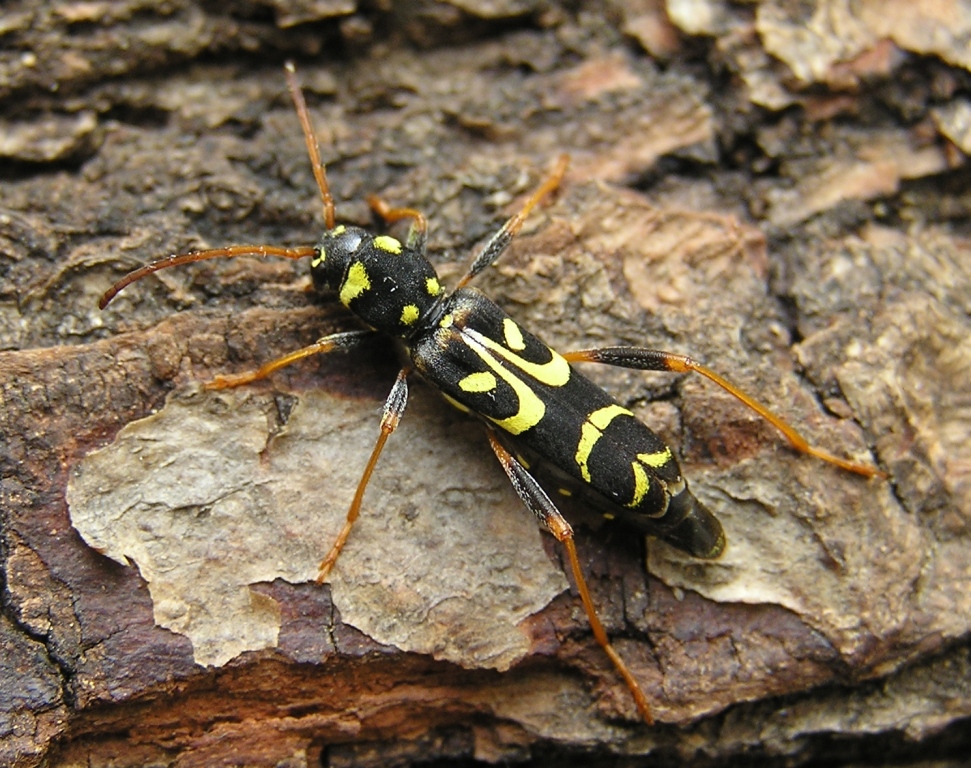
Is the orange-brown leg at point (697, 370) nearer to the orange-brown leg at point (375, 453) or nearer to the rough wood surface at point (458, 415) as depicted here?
the rough wood surface at point (458, 415)

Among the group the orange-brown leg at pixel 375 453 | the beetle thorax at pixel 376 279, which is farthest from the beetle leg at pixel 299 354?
the orange-brown leg at pixel 375 453

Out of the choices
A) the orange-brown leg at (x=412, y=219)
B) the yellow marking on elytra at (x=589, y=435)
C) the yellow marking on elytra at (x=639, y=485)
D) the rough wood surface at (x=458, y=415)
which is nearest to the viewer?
the rough wood surface at (x=458, y=415)

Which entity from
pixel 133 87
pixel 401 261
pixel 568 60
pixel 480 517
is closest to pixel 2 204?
pixel 133 87

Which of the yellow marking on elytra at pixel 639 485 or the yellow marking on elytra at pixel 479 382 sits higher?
the yellow marking on elytra at pixel 479 382

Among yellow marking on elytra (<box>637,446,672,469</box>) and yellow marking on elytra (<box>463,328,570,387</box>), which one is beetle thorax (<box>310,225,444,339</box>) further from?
yellow marking on elytra (<box>637,446,672,469</box>)

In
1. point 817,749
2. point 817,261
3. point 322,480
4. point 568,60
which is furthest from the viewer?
point 568,60

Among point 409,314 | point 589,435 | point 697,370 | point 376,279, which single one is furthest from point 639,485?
point 376,279

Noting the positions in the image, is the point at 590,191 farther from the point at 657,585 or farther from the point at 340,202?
the point at 657,585

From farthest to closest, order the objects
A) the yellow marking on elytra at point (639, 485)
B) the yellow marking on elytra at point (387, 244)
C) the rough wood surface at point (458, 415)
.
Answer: the yellow marking on elytra at point (387, 244), the yellow marking on elytra at point (639, 485), the rough wood surface at point (458, 415)
